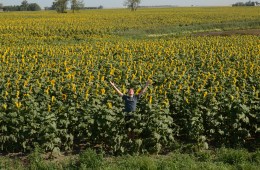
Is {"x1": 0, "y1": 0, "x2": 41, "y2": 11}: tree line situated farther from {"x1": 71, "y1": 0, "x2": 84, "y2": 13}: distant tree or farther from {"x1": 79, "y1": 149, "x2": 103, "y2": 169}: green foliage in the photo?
{"x1": 79, "y1": 149, "x2": 103, "y2": 169}: green foliage

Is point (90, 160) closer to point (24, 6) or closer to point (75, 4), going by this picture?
point (75, 4)

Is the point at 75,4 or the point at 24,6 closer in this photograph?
the point at 75,4

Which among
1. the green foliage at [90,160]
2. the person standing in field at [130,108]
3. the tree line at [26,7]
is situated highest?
the tree line at [26,7]

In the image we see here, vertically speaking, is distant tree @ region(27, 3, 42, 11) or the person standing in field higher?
distant tree @ region(27, 3, 42, 11)

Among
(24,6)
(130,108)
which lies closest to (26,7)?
(24,6)

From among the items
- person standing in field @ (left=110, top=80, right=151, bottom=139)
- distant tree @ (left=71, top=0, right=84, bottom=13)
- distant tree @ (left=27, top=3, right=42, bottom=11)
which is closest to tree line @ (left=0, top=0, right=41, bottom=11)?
distant tree @ (left=27, top=3, right=42, bottom=11)

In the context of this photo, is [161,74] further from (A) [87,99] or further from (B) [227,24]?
(B) [227,24]

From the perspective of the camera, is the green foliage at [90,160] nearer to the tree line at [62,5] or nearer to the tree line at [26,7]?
the tree line at [62,5]

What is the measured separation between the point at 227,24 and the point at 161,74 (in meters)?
36.6

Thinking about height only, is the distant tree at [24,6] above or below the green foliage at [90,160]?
above

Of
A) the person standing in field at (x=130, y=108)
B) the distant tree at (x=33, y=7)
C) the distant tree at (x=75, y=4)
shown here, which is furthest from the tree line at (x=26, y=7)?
the person standing in field at (x=130, y=108)

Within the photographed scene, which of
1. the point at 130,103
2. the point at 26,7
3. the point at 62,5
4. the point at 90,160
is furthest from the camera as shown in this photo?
the point at 26,7

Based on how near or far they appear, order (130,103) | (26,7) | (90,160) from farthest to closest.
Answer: (26,7) < (130,103) < (90,160)

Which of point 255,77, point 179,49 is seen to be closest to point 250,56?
point 179,49
